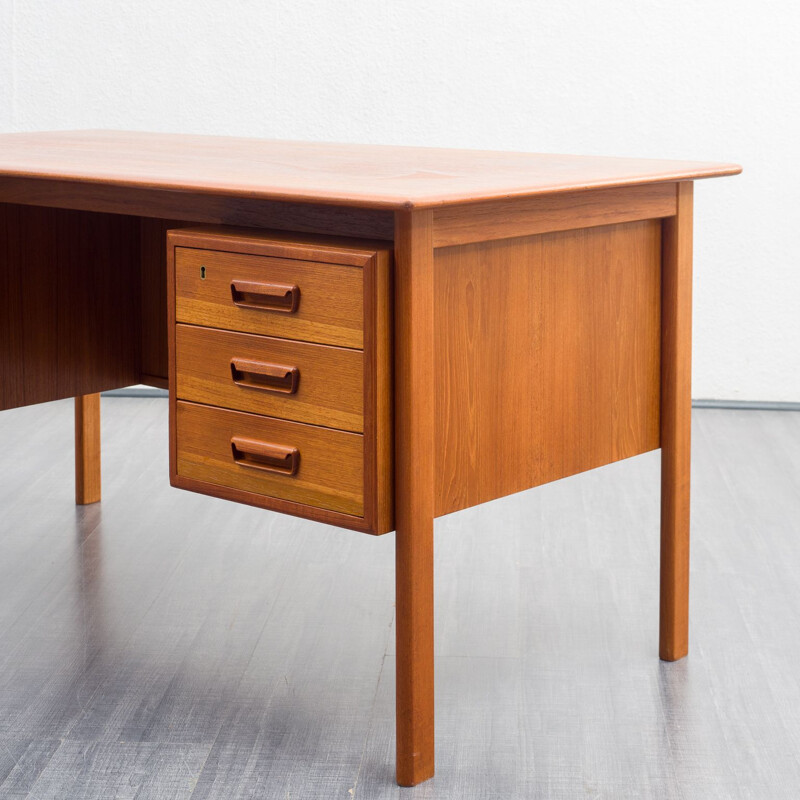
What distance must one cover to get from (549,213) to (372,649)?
0.80 meters

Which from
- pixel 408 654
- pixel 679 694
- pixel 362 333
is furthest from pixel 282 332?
pixel 679 694

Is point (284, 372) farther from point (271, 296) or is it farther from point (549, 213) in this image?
point (549, 213)

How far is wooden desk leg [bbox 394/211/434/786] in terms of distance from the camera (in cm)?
157

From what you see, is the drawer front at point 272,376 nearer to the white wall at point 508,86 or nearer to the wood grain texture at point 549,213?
the wood grain texture at point 549,213

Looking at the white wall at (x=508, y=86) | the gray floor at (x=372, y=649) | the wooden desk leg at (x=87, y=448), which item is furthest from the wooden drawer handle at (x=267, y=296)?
the white wall at (x=508, y=86)

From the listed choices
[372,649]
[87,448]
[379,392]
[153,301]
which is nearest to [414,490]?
[379,392]

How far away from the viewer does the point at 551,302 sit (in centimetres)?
183

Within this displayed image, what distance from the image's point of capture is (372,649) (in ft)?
6.95

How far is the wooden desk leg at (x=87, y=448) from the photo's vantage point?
2.86 meters

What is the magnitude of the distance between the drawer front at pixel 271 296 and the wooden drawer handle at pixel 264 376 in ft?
0.14

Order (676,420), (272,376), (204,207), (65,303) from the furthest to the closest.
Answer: (65,303) → (676,420) → (204,207) → (272,376)

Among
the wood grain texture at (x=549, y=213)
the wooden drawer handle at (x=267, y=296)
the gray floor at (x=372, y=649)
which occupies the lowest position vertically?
the gray floor at (x=372, y=649)

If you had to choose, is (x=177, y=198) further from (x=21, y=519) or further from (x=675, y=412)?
(x=21, y=519)

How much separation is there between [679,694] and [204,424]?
0.84 metres
